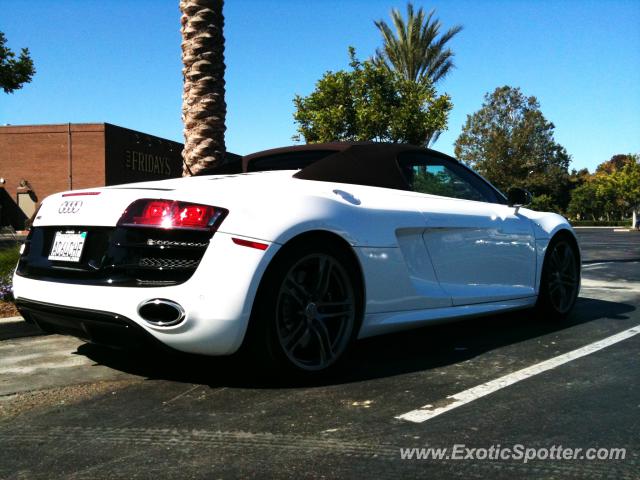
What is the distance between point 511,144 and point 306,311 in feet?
212

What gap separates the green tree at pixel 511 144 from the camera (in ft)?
210

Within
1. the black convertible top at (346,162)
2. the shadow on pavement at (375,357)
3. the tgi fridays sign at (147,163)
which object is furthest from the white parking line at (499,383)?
the tgi fridays sign at (147,163)

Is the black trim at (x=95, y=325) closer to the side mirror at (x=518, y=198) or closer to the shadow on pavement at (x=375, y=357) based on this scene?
the shadow on pavement at (x=375, y=357)

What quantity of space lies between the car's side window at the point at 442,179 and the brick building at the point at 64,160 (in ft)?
105

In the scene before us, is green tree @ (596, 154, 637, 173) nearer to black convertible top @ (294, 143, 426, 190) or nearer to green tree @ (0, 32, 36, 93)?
green tree @ (0, 32, 36, 93)

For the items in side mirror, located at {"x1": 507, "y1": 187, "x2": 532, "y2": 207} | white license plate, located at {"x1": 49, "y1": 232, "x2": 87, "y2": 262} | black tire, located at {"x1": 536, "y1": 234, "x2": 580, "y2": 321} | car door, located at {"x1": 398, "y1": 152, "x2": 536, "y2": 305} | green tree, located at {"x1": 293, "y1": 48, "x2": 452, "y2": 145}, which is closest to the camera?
white license plate, located at {"x1": 49, "y1": 232, "x2": 87, "y2": 262}

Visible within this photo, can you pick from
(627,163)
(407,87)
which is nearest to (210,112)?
(407,87)

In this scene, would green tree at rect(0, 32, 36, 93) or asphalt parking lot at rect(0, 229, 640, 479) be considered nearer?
asphalt parking lot at rect(0, 229, 640, 479)

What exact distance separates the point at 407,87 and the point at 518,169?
145 ft

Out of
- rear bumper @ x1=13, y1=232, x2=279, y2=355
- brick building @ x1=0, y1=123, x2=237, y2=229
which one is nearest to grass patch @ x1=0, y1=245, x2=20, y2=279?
rear bumper @ x1=13, y1=232, x2=279, y2=355

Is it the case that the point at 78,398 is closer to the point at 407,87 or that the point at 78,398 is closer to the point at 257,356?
the point at 257,356

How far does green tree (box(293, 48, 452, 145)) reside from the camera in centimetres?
2342

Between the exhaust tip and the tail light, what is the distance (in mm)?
362

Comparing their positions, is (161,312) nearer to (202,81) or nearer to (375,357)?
(375,357)
